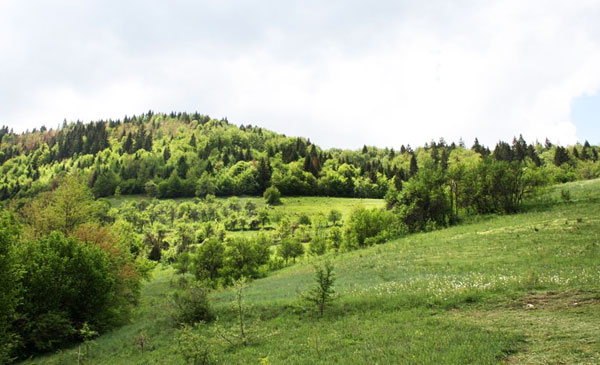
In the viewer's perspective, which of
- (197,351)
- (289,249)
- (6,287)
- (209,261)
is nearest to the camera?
(197,351)

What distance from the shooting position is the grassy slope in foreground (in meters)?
10.8

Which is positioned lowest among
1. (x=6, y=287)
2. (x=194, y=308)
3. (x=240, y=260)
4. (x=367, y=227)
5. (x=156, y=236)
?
(x=240, y=260)

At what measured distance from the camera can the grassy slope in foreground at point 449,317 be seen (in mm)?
10812

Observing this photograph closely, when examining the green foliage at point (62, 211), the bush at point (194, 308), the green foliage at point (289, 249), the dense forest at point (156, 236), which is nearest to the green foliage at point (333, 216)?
the dense forest at point (156, 236)

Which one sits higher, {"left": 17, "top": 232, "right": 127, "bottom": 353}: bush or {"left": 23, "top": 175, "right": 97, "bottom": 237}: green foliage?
{"left": 23, "top": 175, "right": 97, "bottom": 237}: green foliage

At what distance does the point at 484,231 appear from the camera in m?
40.2

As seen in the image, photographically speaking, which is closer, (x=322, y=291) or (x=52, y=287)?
(x=322, y=291)

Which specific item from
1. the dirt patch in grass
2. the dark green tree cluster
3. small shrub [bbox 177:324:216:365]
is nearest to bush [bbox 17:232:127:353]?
the dark green tree cluster

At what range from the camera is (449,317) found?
14750 millimetres

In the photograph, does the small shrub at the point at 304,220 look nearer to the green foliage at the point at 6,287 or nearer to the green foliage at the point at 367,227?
the green foliage at the point at 367,227

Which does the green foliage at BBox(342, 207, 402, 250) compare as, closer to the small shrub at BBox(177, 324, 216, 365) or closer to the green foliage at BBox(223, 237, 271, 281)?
the green foliage at BBox(223, 237, 271, 281)

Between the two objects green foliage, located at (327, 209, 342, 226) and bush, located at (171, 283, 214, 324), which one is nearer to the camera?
bush, located at (171, 283, 214, 324)

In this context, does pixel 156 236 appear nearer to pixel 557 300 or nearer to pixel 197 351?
pixel 197 351

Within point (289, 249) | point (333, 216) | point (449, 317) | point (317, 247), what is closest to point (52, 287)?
point (449, 317)
